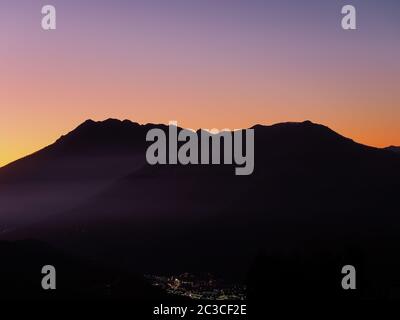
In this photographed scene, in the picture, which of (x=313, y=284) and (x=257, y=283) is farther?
(x=313, y=284)

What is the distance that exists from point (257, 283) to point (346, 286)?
23.6 meters
